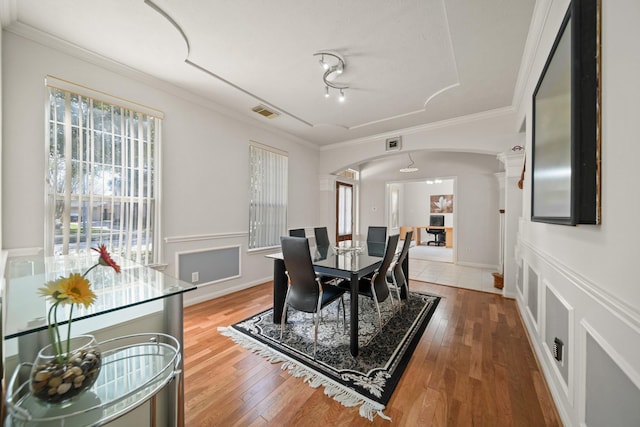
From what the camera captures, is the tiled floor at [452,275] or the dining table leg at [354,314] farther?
the tiled floor at [452,275]

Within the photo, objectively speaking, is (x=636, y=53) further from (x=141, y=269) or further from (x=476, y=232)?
(x=476, y=232)

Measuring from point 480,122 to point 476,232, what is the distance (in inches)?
110

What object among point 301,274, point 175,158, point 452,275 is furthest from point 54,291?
point 452,275

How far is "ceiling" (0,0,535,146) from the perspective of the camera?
1.77m

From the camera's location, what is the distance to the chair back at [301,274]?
197 cm

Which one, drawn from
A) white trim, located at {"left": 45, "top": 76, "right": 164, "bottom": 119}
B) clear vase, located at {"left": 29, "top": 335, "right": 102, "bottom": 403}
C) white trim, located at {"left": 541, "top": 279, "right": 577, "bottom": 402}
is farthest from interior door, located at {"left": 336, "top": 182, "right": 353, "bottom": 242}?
clear vase, located at {"left": 29, "top": 335, "right": 102, "bottom": 403}

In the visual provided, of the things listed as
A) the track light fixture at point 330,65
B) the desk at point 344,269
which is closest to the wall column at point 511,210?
the desk at point 344,269

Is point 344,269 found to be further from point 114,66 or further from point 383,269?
point 114,66

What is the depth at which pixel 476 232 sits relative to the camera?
5418 mm

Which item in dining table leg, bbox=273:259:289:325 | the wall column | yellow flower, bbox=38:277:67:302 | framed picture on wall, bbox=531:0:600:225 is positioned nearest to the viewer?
yellow flower, bbox=38:277:67:302

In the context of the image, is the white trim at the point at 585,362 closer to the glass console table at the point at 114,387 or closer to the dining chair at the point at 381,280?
the dining chair at the point at 381,280

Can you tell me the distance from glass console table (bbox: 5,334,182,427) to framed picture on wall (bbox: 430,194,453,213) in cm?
942

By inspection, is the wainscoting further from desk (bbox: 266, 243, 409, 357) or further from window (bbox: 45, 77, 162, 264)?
window (bbox: 45, 77, 162, 264)

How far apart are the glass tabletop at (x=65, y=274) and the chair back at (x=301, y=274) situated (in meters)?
0.98
